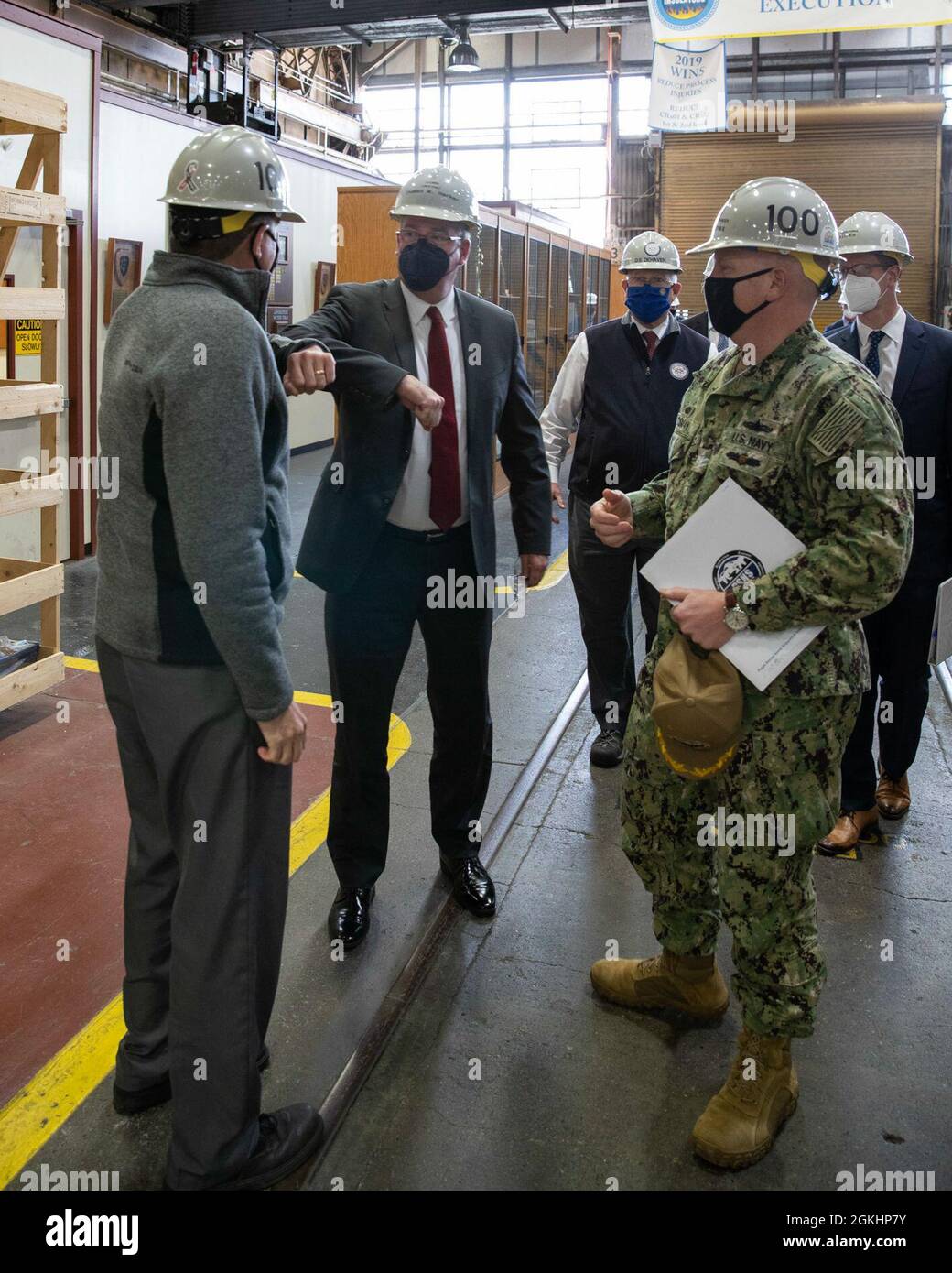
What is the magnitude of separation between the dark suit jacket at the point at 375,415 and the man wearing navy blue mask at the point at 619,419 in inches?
46.1

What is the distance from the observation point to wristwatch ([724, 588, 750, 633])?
2254mm

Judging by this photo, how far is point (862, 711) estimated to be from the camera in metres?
3.96

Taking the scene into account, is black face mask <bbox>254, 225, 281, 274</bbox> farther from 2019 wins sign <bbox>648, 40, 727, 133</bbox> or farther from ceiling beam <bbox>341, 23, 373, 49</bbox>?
ceiling beam <bbox>341, 23, 373, 49</bbox>

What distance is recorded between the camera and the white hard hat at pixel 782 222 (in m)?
2.27

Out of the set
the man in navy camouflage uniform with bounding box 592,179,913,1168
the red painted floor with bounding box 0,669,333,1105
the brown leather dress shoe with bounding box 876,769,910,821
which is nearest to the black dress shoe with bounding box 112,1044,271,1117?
the red painted floor with bounding box 0,669,333,1105

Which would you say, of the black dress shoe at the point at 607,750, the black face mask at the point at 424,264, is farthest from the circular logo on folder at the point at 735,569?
the black dress shoe at the point at 607,750

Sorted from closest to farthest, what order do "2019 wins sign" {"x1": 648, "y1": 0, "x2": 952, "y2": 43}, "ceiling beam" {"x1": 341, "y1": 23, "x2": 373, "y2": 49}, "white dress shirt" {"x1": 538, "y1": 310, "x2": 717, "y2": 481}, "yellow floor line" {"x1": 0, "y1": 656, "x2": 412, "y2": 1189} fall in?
"yellow floor line" {"x1": 0, "y1": 656, "x2": 412, "y2": 1189}
"white dress shirt" {"x1": 538, "y1": 310, "x2": 717, "y2": 481}
"2019 wins sign" {"x1": 648, "y1": 0, "x2": 952, "y2": 43}
"ceiling beam" {"x1": 341, "y1": 23, "x2": 373, "y2": 49}

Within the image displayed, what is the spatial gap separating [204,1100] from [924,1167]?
161 cm

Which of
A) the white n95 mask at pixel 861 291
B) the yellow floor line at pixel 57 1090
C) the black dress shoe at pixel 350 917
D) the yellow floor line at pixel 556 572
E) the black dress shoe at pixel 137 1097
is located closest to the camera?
the yellow floor line at pixel 57 1090

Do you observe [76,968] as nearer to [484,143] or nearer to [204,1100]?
[204,1100]

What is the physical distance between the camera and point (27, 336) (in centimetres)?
679

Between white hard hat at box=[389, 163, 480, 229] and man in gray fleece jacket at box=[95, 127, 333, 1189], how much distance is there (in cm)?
81
